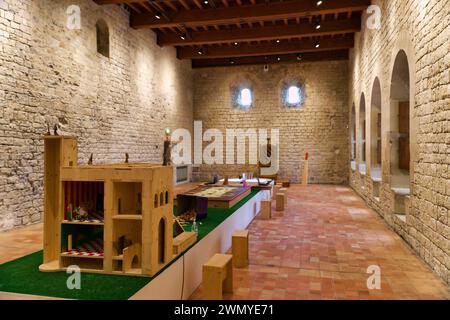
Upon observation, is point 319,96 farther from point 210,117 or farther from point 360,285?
point 360,285

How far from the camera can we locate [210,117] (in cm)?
1430

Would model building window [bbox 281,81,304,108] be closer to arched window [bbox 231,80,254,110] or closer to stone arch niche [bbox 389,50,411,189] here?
arched window [bbox 231,80,254,110]

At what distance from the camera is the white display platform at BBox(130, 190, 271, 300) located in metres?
2.63

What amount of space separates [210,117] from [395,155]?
9.18m

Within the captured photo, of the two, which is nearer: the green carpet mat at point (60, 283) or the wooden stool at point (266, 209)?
the green carpet mat at point (60, 283)

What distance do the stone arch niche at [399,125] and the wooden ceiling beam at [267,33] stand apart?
4417 millimetres

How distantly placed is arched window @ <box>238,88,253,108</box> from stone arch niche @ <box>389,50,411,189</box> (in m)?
8.23

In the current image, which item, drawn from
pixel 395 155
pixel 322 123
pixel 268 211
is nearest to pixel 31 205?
Result: pixel 268 211

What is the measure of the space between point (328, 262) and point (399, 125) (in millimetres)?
3383

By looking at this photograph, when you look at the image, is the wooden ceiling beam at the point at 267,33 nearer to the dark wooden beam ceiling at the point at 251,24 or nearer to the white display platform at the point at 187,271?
the dark wooden beam ceiling at the point at 251,24

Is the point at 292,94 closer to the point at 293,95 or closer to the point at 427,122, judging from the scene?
the point at 293,95

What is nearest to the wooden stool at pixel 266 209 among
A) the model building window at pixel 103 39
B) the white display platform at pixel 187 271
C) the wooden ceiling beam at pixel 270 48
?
the white display platform at pixel 187 271

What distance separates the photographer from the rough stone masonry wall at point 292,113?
13.2 m

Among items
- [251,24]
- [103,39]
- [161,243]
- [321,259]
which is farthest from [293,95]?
[161,243]
